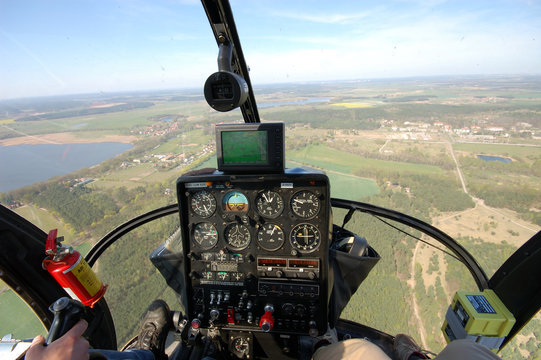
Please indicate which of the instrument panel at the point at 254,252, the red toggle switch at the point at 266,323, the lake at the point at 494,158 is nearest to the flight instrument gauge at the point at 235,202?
the instrument panel at the point at 254,252

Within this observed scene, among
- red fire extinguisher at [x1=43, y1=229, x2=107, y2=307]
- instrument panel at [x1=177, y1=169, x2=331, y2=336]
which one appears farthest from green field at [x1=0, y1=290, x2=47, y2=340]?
instrument panel at [x1=177, y1=169, x2=331, y2=336]

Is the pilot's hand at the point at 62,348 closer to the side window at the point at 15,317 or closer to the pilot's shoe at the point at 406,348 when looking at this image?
the side window at the point at 15,317

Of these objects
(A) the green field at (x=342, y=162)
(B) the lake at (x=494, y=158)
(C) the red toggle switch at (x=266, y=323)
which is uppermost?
(B) the lake at (x=494, y=158)

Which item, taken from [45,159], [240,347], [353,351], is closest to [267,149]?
[353,351]

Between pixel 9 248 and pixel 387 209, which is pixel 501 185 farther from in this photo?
pixel 9 248

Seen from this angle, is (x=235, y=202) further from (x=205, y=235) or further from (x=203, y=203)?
(x=205, y=235)

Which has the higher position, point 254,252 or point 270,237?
point 270,237

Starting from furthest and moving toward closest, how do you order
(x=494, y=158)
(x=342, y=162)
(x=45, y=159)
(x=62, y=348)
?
(x=342, y=162) → (x=45, y=159) → (x=494, y=158) → (x=62, y=348)
